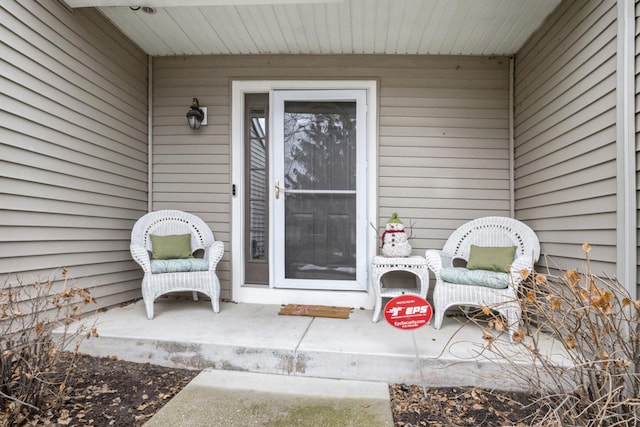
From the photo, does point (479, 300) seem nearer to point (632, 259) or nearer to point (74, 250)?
point (632, 259)

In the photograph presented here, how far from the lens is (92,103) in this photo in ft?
9.30

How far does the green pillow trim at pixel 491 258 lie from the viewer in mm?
2682

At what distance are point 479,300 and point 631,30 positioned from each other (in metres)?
1.77

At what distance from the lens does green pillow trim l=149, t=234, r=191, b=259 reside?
9.91 ft

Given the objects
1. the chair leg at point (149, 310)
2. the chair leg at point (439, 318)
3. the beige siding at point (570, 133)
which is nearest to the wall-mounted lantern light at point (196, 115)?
the chair leg at point (149, 310)

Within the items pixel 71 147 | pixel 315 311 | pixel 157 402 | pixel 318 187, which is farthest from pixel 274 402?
pixel 71 147

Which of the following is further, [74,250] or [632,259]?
[74,250]

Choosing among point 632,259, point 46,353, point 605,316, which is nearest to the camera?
point 605,316

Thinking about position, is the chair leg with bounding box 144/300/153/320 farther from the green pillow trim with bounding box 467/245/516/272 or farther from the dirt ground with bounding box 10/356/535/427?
the green pillow trim with bounding box 467/245/516/272

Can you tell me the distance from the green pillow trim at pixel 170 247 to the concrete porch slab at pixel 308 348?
1.70 feet

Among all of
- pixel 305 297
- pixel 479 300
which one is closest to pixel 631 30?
pixel 479 300

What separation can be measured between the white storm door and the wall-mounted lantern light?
680 millimetres

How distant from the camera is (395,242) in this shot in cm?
296

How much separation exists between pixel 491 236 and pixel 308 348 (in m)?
1.84
